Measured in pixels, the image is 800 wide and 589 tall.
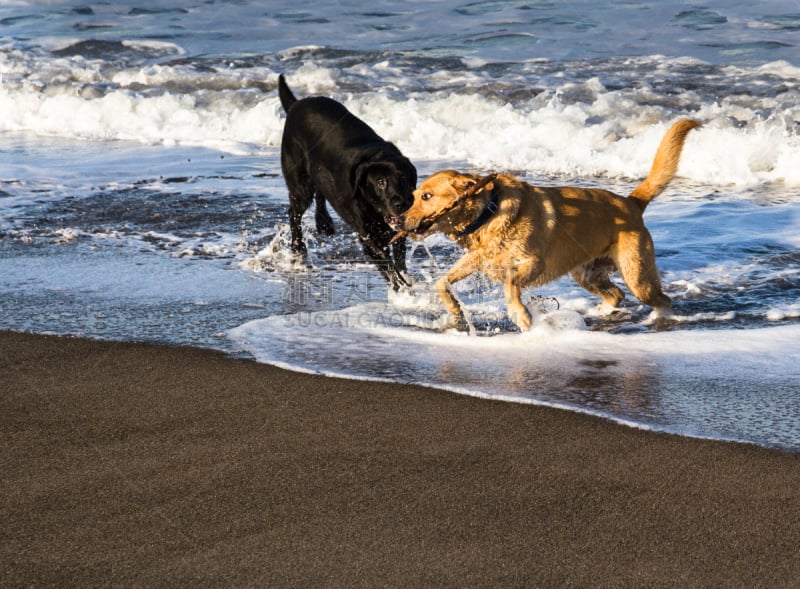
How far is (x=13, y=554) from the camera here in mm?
2791

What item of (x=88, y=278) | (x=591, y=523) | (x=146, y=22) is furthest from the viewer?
(x=146, y=22)

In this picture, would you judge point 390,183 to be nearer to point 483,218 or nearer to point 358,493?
point 483,218

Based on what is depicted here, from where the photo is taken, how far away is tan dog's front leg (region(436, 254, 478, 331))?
5.38 m

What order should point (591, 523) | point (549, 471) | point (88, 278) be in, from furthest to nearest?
point (88, 278)
point (549, 471)
point (591, 523)

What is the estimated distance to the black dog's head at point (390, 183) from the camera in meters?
6.16

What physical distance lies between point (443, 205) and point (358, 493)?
7.09 ft

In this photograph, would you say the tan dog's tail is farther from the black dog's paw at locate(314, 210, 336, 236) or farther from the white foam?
the white foam

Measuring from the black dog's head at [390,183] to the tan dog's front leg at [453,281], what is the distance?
2.71 feet

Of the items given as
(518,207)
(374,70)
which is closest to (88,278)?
(518,207)

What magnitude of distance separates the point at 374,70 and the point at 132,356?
11666 mm

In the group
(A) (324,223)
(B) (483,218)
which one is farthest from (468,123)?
(B) (483,218)

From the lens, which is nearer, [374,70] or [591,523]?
[591,523]

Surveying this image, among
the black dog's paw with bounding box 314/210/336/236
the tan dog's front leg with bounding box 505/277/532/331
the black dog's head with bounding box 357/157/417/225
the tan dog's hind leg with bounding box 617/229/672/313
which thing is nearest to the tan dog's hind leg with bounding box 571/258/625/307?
the tan dog's hind leg with bounding box 617/229/672/313

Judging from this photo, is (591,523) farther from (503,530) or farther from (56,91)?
(56,91)
